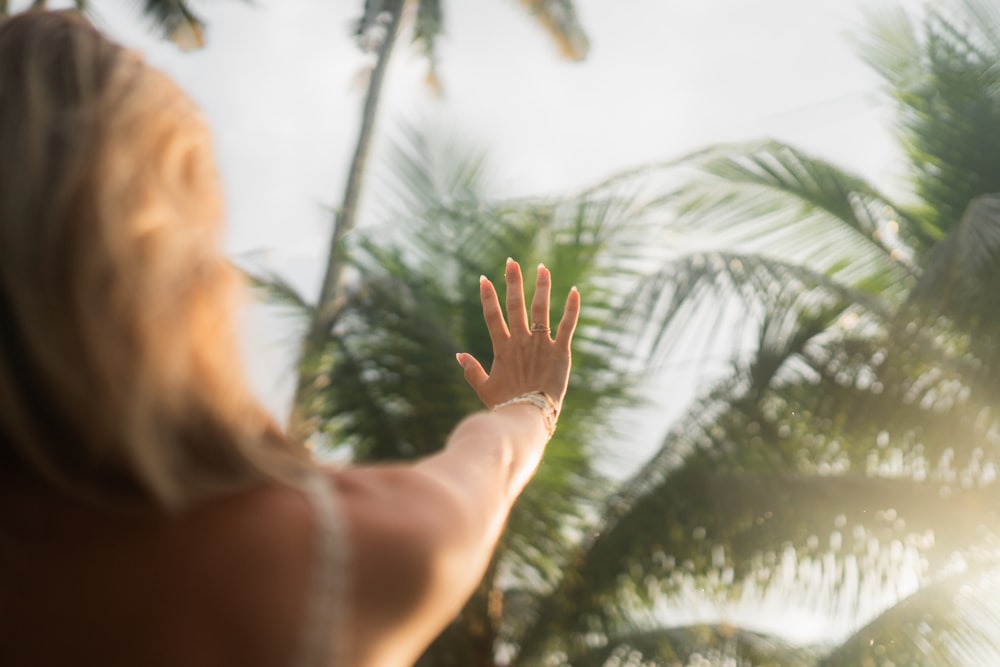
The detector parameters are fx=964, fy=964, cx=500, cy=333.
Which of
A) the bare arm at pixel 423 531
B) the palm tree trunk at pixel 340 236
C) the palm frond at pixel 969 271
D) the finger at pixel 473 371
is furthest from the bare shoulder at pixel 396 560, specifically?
the palm frond at pixel 969 271

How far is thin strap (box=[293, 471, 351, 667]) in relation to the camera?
65 cm

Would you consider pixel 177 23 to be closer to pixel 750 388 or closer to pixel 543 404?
pixel 750 388

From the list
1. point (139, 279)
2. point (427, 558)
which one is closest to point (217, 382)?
point (139, 279)

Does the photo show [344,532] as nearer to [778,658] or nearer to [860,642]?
[860,642]

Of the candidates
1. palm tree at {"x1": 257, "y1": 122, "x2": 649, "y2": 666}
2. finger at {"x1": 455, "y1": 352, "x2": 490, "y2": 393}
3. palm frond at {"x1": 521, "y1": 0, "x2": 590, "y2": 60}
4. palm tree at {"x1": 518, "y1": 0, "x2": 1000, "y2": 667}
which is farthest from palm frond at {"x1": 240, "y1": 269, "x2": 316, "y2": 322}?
palm frond at {"x1": 521, "y1": 0, "x2": 590, "y2": 60}

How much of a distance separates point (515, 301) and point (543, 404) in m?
0.21

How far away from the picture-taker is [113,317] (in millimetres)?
663

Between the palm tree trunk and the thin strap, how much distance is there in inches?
66.3

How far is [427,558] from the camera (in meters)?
0.70

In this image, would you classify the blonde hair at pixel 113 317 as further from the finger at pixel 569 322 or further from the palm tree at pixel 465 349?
the palm tree at pixel 465 349

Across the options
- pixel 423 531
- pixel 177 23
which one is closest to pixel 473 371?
pixel 423 531

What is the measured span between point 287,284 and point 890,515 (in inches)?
137

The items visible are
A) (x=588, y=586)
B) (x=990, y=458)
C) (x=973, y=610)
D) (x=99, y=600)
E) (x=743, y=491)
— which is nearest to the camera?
(x=99, y=600)

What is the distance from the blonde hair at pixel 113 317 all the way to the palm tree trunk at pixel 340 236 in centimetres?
162
